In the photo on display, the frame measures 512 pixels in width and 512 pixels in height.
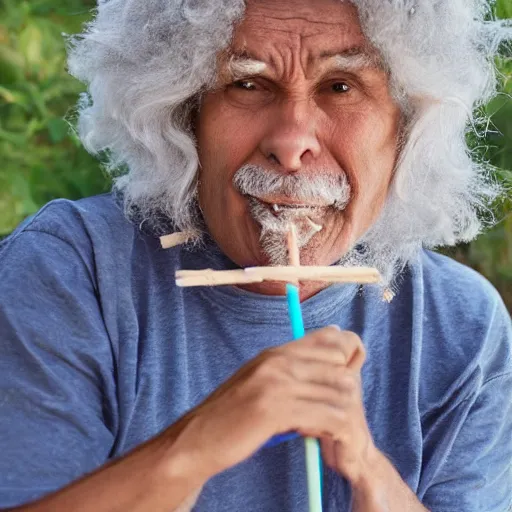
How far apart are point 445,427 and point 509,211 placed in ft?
2.41

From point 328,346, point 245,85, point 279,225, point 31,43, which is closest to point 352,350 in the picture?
point 328,346

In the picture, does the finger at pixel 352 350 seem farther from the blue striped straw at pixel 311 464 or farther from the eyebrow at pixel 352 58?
the eyebrow at pixel 352 58

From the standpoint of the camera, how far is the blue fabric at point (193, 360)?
4.91 ft

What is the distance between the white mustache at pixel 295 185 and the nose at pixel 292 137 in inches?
0.8

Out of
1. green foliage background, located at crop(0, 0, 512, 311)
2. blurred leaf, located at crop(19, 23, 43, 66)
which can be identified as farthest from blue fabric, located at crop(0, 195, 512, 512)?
blurred leaf, located at crop(19, 23, 43, 66)

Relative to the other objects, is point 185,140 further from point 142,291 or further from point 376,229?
point 376,229

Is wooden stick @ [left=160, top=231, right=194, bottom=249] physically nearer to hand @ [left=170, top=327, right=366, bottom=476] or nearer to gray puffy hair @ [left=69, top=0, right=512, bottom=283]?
gray puffy hair @ [left=69, top=0, right=512, bottom=283]

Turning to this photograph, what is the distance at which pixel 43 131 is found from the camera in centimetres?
265

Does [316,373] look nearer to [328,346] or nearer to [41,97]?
[328,346]

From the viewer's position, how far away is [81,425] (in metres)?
1.50

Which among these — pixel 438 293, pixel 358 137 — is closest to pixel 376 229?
pixel 438 293

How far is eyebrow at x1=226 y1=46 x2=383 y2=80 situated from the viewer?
1.58 meters

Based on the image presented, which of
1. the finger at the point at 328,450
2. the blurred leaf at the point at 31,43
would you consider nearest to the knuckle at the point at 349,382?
the finger at the point at 328,450

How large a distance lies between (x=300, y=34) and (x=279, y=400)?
1.95ft
